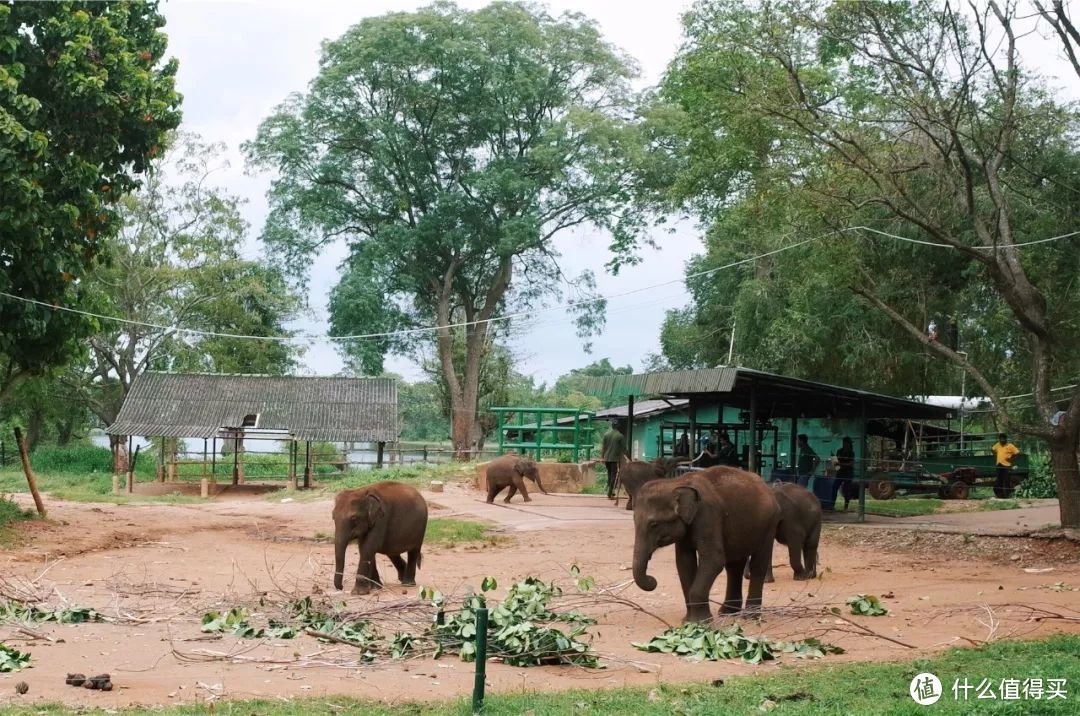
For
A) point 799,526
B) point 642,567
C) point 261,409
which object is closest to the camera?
point 642,567

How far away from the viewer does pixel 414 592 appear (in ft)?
46.8

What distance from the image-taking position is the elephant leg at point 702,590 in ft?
37.0

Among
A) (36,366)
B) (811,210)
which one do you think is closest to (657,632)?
(811,210)

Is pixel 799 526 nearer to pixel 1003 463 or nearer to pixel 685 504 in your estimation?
pixel 685 504

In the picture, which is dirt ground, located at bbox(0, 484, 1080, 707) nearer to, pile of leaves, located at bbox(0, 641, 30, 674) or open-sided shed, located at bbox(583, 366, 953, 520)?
pile of leaves, located at bbox(0, 641, 30, 674)

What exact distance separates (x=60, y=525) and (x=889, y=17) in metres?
17.0

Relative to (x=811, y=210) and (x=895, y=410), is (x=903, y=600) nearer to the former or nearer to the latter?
(x=811, y=210)

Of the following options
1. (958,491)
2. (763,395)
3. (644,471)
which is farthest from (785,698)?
(958,491)

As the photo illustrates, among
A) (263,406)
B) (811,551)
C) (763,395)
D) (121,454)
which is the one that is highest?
(763,395)

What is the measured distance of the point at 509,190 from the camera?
47.7 meters

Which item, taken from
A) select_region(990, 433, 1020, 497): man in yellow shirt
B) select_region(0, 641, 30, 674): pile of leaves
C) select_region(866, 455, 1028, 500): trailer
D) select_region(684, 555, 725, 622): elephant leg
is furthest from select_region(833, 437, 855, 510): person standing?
select_region(0, 641, 30, 674): pile of leaves

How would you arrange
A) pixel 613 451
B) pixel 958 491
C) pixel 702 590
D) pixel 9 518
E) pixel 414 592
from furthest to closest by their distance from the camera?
pixel 958 491, pixel 613 451, pixel 9 518, pixel 414 592, pixel 702 590

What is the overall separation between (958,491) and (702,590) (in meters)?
22.4

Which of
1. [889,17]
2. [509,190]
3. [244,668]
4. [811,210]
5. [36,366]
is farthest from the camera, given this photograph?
[509,190]
